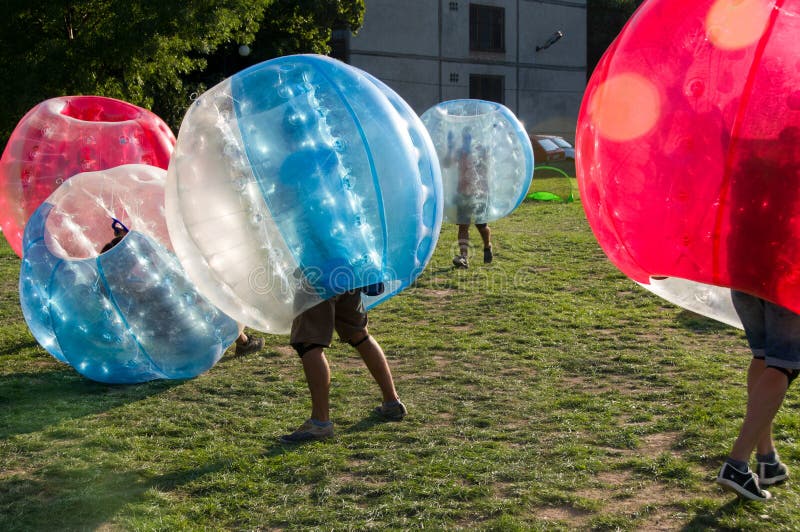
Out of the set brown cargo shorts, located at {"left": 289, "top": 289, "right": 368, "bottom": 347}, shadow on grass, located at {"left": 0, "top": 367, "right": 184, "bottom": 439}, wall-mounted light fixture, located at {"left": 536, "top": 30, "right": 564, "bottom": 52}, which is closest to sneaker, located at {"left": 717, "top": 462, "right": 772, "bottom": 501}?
brown cargo shorts, located at {"left": 289, "top": 289, "right": 368, "bottom": 347}

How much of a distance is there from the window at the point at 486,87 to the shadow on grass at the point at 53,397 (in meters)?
31.3

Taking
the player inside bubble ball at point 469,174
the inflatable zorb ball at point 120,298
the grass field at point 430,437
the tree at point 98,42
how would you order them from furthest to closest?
1. the tree at point 98,42
2. the player inside bubble ball at point 469,174
3. the inflatable zorb ball at point 120,298
4. the grass field at point 430,437

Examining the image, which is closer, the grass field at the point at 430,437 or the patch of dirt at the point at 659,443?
the grass field at the point at 430,437

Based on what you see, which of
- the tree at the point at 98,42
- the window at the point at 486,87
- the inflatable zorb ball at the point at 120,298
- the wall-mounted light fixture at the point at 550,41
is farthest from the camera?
the wall-mounted light fixture at the point at 550,41

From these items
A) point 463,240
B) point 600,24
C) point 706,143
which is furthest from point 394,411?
point 600,24

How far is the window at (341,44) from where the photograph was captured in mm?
→ 31172

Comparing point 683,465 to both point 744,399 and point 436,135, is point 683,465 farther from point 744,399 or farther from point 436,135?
point 436,135

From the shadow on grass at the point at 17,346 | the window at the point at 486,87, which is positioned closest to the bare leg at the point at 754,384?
the shadow on grass at the point at 17,346

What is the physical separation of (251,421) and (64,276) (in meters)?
1.60

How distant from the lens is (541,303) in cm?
794

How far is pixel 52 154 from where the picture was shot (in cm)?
781

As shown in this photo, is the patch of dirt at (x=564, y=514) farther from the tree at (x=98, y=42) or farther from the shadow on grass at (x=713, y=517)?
the tree at (x=98, y=42)

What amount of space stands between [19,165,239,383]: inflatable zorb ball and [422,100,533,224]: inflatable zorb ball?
424 cm

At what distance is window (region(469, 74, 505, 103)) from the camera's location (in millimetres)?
35759
